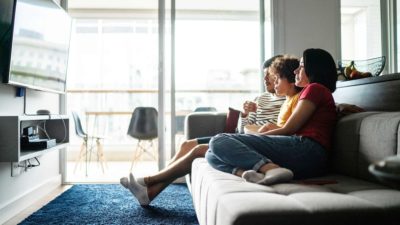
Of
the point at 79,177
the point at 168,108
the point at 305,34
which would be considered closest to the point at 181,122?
the point at 168,108

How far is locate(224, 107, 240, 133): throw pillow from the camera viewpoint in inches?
109

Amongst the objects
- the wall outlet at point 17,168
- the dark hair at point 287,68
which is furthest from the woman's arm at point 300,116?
the wall outlet at point 17,168

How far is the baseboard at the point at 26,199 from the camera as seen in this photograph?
2.15 metres

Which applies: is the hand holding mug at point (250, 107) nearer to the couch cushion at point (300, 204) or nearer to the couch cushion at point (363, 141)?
the couch cushion at point (363, 141)

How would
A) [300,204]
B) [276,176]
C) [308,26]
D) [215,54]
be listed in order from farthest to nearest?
[215,54] < [308,26] < [276,176] < [300,204]

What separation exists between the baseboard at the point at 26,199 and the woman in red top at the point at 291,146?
149cm

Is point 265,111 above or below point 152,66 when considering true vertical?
below

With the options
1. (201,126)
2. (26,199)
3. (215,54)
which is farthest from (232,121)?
(215,54)

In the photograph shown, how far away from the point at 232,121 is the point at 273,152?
132cm

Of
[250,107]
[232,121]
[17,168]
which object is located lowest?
[17,168]

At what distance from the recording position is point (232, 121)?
2.79 metres

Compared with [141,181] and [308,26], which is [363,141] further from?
[308,26]

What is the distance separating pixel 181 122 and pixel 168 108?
300 millimetres

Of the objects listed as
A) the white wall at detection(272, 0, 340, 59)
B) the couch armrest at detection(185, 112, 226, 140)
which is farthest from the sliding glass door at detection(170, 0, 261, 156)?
the couch armrest at detection(185, 112, 226, 140)
